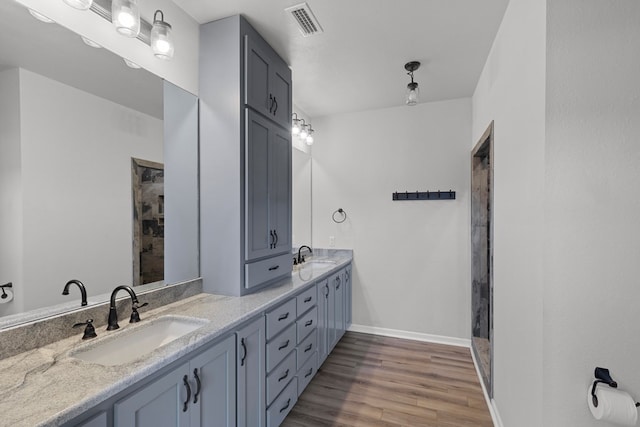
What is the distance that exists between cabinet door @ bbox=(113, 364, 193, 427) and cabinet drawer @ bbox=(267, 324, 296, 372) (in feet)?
2.08

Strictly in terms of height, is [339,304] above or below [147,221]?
below

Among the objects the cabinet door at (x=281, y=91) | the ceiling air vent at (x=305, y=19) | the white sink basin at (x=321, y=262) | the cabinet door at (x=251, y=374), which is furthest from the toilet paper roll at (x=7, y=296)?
the white sink basin at (x=321, y=262)

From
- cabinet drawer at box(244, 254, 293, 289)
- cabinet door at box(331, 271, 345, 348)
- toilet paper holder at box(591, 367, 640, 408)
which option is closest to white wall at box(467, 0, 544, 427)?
toilet paper holder at box(591, 367, 640, 408)

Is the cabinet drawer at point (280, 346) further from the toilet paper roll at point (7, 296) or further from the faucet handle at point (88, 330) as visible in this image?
the toilet paper roll at point (7, 296)

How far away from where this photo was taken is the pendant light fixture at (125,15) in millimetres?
1332

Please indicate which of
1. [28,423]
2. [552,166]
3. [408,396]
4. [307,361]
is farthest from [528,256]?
[28,423]

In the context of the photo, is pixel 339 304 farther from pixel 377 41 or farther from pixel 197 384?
pixel 377 41

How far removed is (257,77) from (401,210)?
85.7 inches

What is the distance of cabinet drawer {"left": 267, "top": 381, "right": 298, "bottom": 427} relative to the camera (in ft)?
5.85

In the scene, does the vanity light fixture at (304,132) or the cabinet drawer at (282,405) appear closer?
the cabinet drawer at (282,405)

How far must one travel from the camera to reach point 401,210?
3.46 m

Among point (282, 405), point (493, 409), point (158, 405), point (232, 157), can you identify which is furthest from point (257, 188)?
point (493, 409)

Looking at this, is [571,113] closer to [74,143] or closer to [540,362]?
[540,362]

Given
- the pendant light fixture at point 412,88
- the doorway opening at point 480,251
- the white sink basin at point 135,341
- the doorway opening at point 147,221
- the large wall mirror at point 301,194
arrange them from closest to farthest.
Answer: the white sink basin at point 135,341 < the doorway opening at point 147,221 < the pendant light fixture at point 412,88 < the doorway opening at point 480,251 < the large wall mirror at point 301,194
